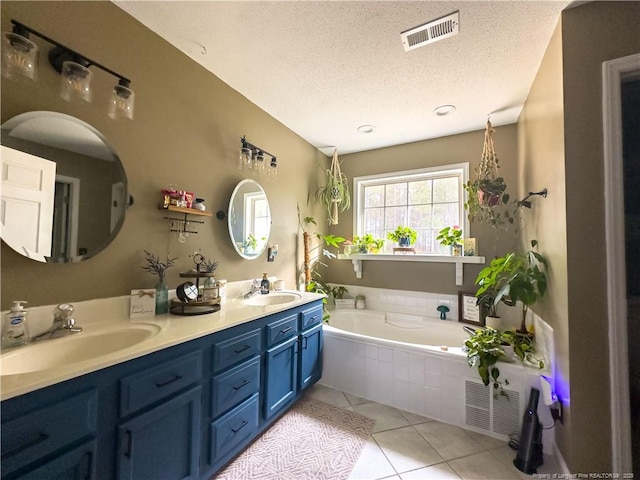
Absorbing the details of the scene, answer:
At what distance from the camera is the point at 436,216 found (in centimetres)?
295

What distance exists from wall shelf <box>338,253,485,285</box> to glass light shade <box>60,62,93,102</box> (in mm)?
2581

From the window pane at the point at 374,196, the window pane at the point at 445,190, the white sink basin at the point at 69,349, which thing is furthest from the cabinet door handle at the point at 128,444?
the window pane at the point at 445,190

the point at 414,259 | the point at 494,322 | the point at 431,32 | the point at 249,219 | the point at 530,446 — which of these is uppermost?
the point at 431,32

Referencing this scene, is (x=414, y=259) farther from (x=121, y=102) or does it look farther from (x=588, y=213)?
(x=121, y=102)

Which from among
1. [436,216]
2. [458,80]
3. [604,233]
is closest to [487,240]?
[436,216]

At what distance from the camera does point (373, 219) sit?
332 cm

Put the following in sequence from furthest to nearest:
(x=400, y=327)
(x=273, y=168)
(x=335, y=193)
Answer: (x=335, y=193) < (x=400, y=327) < (x=273, y=168)

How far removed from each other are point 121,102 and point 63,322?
1093 millimetres

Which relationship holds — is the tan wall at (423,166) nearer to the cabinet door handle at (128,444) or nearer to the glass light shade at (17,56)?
the cabinet door handle at (128,444)

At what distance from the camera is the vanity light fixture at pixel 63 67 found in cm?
98

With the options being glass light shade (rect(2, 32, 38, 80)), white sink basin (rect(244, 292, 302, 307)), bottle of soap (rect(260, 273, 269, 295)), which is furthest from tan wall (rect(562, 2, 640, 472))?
glass light shade (rect(2, 32, 38, 80))

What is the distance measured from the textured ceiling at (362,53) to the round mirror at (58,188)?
0.83 meters

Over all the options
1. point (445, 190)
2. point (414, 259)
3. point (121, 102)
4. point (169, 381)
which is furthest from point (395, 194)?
point (169, 381)

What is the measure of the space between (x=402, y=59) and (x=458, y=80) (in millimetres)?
537
